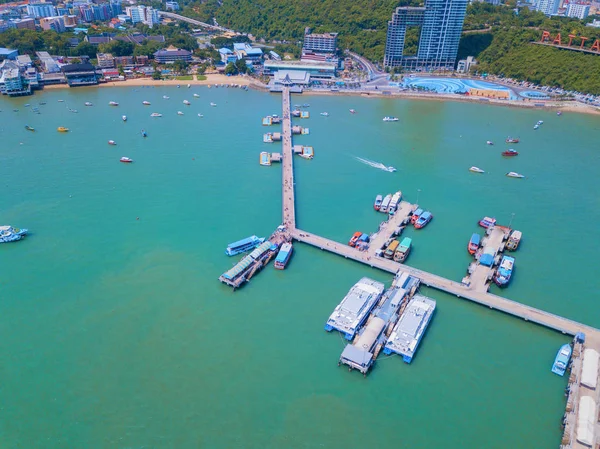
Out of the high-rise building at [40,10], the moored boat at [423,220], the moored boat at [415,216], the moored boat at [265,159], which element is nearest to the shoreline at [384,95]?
the moored boat at [265,159]

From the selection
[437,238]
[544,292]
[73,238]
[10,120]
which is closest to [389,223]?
[437,238]

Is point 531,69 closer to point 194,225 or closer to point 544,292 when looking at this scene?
point 544,292

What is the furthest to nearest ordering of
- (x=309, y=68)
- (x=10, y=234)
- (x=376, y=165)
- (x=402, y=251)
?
(x=309, y=68) < (x=376, y=165) < (x=10, y=234) < (x=402, y=251)

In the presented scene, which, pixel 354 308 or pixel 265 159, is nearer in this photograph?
pixel 354 308

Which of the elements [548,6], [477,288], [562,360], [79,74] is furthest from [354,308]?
[548,6]

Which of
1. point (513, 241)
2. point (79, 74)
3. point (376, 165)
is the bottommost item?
point (513, 241)

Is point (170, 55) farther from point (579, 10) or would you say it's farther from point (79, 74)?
point (579, 10)
